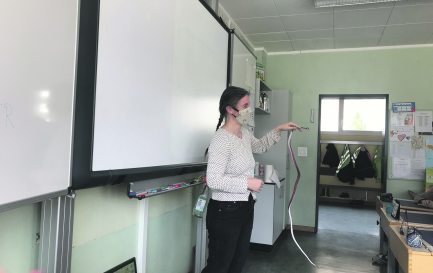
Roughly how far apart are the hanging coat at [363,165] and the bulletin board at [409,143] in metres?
2.04

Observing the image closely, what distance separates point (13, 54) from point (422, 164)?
4.69 metres

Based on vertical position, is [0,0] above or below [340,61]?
below

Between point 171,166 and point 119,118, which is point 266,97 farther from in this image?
point 119,118

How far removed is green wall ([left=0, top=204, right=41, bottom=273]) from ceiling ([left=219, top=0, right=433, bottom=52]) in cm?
272

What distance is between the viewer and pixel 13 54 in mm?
958

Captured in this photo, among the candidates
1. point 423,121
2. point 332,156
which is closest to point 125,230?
point 423,121

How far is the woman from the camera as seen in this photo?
5.66ft

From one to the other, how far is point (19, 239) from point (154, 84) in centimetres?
92

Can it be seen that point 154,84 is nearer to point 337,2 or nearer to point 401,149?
point 337,2

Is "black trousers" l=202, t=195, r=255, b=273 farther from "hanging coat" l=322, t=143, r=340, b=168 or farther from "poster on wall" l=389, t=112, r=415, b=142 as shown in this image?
"hanging coat" l=322, t=143, r=340, b=168

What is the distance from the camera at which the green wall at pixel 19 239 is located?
3.76 feet

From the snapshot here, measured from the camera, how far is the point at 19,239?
3.93 ft

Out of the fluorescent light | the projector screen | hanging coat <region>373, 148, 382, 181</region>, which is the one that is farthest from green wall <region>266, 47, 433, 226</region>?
the projector screen

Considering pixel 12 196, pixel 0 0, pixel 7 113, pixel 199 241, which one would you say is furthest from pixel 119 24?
pixel 199 241
